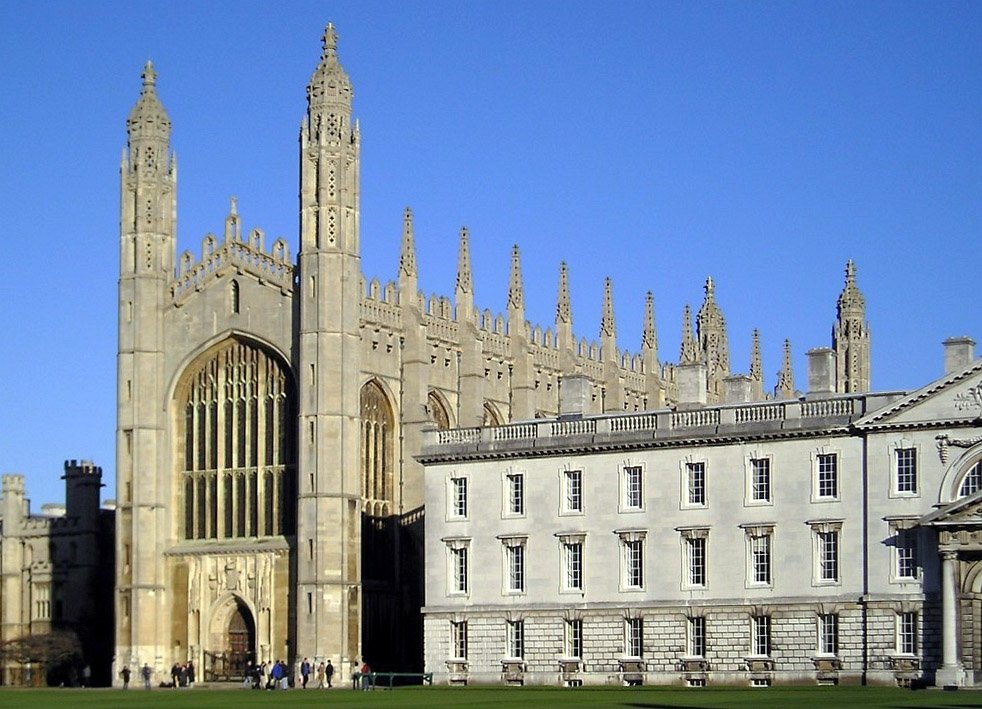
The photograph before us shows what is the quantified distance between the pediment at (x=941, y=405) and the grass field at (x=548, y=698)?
897 centimetres

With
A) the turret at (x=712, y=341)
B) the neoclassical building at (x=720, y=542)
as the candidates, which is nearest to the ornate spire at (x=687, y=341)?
the turret at (x=712, y=341)

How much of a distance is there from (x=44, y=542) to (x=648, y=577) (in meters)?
37.2

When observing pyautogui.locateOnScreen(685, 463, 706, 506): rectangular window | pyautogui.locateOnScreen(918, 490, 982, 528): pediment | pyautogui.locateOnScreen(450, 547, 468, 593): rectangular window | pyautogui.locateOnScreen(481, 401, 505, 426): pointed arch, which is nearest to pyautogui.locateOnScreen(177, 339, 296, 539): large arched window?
pyautogui.locateOnScreen(450, 547, 468, 593): rectangular window

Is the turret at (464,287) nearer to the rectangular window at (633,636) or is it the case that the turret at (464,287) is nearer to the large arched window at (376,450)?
the large arched window at (376,450)

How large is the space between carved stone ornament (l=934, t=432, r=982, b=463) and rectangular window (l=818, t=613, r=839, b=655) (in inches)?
255

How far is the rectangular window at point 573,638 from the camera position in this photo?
7412cm

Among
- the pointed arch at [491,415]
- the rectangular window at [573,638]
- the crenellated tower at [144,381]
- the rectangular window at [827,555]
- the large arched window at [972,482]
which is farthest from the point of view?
the pointed arch at [491,415]

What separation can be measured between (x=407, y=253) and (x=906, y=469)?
92.1ft

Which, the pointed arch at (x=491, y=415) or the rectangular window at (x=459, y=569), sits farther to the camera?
the pointed arch at (x=491, y=415)

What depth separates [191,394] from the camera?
289 feet

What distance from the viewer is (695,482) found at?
72.4 m

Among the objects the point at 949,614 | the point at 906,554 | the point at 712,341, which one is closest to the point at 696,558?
the point at 906,554

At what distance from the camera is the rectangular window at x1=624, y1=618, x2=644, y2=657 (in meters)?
72.9

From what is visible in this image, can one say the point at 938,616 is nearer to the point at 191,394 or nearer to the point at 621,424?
the point at 621,424
